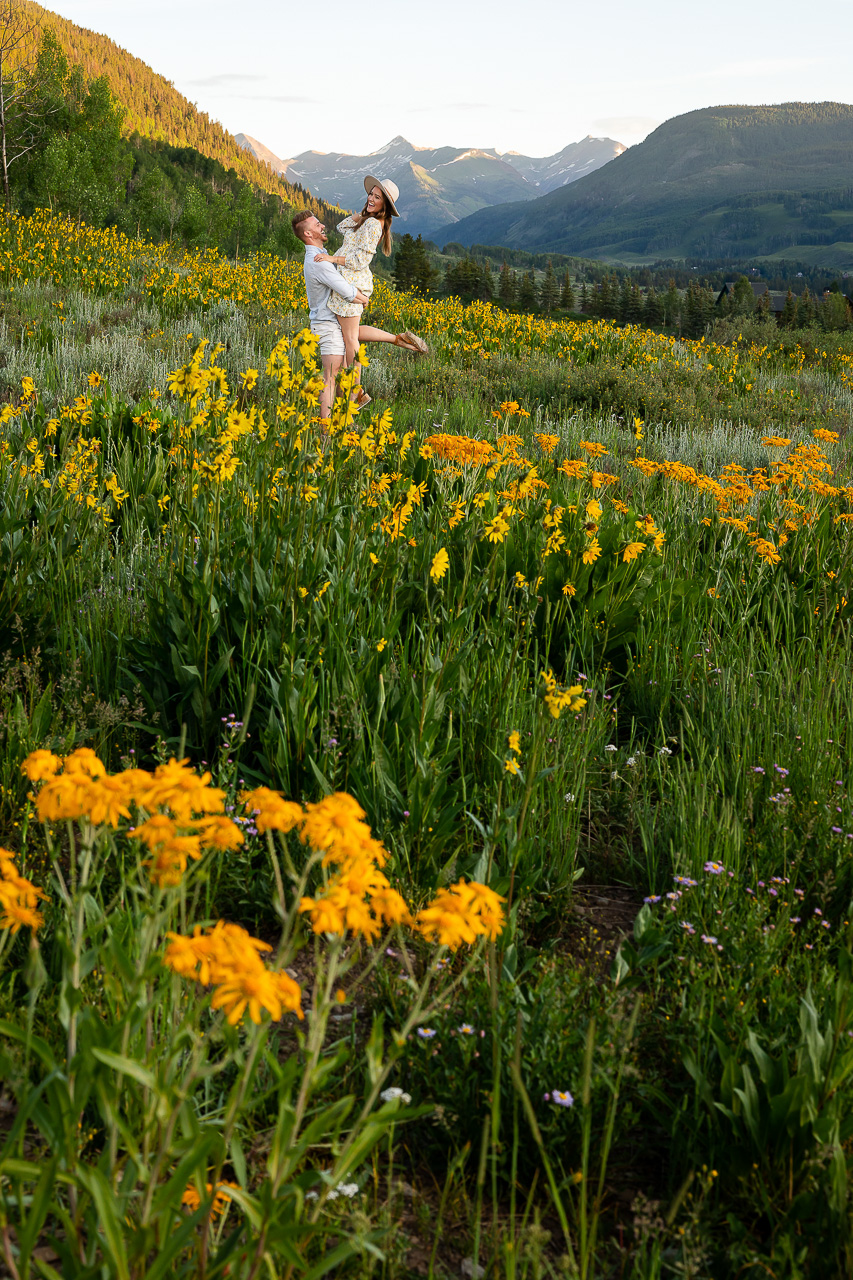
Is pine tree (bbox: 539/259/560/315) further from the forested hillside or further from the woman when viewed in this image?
the woman

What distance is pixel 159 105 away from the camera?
103625 mm

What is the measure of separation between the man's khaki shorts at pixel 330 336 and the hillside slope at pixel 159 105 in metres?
102

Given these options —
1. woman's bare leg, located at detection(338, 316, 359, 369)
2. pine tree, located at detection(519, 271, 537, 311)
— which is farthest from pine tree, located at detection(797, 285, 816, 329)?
woman's bare leg, located at detection(338, 316, 359, 369)

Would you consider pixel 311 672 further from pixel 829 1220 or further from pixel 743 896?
pixel 829 1220

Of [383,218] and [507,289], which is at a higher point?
[507,289]

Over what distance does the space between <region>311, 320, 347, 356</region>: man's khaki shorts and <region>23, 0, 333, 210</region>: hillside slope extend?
336 ft

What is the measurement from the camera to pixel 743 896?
2.00 m

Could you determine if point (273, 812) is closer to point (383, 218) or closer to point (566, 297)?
point (383, 218)

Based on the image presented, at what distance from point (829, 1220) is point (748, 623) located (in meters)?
2.97

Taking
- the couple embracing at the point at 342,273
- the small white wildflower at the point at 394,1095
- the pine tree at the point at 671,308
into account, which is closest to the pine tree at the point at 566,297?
the pine tree at the point at 671,308

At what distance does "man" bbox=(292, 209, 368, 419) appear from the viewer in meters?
7.13

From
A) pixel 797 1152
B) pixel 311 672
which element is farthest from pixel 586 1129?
pixel 311 672

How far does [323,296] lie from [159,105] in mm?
120407

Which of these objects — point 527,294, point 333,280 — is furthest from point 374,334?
point 527,294
